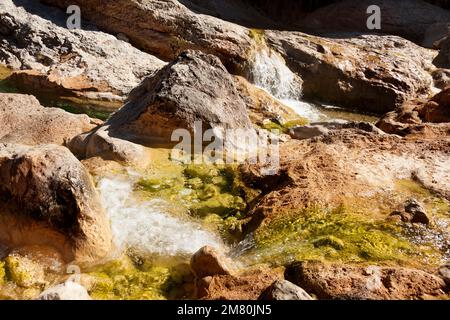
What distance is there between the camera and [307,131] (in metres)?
11.1

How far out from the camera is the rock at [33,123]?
808 cm

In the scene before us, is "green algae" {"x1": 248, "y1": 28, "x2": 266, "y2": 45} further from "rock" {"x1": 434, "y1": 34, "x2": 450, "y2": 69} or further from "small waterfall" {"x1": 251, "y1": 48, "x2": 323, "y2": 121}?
"rock" {"x1": 434, "y1": 34, "x2": 450, "y2": 69}

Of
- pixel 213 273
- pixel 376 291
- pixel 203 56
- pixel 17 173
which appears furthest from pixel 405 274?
pixel 203 56

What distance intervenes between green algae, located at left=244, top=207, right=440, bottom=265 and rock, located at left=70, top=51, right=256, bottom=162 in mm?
2909

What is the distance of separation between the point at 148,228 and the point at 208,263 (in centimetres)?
120

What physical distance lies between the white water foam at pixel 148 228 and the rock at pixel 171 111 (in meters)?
1.30

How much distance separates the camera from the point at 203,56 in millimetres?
8719

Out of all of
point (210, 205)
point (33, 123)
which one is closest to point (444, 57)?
point (210, 205)

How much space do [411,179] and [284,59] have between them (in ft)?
40.4

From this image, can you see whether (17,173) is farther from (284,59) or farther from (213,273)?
(284,59)

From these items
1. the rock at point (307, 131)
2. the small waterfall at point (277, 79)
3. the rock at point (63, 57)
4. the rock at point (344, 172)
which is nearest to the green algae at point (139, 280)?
the rock at point (344, 172)

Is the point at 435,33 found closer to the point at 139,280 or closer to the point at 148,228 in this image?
the point at 148,228

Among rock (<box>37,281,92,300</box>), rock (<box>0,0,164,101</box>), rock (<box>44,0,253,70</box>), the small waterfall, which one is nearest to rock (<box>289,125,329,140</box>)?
the small waterfall
